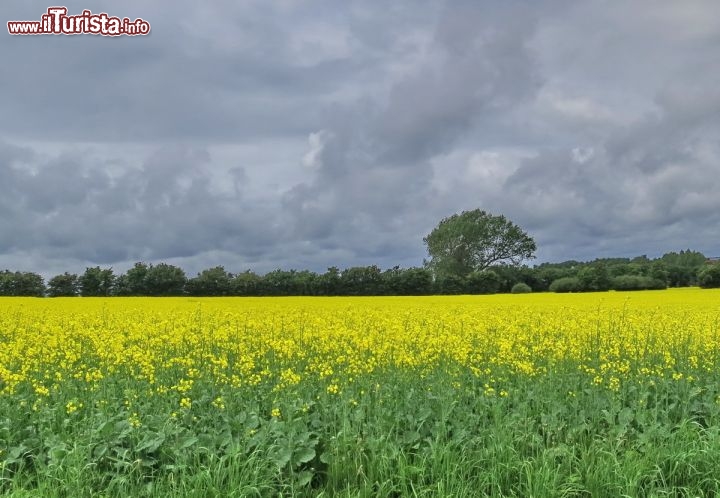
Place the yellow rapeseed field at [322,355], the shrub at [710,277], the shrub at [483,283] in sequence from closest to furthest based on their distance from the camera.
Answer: the yellow rapeseed field at [322,355] → the shrub at [710,277] → the shrub at [483,283]

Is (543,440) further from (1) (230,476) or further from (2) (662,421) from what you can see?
(1) (230,476)

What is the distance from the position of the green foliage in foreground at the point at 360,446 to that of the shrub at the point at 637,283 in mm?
52905

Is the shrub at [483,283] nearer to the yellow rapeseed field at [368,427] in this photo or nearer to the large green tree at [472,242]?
the large green tree at [472,242]

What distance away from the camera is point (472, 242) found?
80.3 meters

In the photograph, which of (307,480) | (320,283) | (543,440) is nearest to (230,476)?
(307,480)

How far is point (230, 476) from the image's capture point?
549 cm

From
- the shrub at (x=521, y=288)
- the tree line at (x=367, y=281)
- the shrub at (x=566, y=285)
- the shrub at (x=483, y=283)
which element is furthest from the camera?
the shrub at (x=483, y=283)

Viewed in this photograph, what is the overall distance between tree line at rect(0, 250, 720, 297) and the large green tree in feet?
40.4

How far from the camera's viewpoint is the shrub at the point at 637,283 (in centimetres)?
5672

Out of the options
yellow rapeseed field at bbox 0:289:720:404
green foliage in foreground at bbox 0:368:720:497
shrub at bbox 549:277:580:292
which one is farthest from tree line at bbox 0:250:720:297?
green foliage in foreground at bbox 0:368:720:497

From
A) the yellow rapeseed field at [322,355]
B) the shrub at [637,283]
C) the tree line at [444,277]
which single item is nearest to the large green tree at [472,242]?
the tree line at [444,277]

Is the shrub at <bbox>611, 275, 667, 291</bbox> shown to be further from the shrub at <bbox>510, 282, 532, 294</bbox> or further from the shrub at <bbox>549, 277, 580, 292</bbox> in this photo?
the shrub at <bbox>510, 282, 532, 294</bbox>

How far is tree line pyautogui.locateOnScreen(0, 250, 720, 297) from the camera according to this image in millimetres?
45844

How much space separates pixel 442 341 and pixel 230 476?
5.34 m
